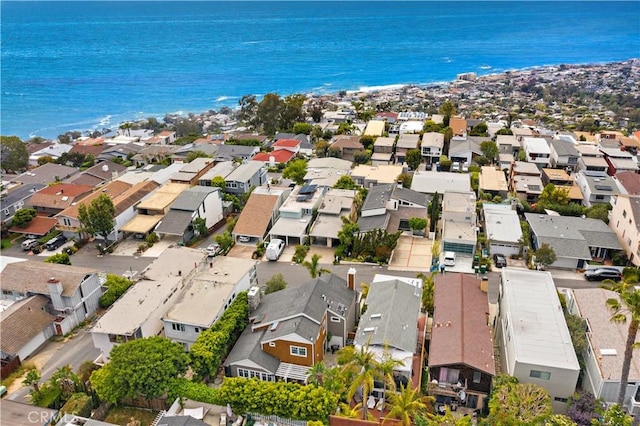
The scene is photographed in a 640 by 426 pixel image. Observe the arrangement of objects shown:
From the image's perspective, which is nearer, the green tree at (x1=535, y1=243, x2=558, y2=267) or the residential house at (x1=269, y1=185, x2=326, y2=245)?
the green tree at (x1=535, y1=243, x2=558, y2=267)

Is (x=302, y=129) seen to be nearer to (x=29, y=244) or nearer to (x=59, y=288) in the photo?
(x=29, y=244)

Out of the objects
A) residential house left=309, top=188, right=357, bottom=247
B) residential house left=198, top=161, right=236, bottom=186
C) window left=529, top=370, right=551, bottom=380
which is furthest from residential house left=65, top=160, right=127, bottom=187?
window left=529, top=370, right=551, bottom=380

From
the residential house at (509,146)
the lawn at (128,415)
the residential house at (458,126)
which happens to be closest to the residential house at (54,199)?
the lawn at (128,415)

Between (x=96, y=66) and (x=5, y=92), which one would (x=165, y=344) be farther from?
(x=96, y=66)

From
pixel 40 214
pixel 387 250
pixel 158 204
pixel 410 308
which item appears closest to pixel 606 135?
pixel 387 250

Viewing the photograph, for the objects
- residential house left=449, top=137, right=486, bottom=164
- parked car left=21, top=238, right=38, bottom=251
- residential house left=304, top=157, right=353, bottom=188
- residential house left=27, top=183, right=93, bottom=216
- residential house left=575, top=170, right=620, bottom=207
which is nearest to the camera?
parked car left=21, top=238, right=38, bottom=251

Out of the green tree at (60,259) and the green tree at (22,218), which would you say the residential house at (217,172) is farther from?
the green tree at (60,259)

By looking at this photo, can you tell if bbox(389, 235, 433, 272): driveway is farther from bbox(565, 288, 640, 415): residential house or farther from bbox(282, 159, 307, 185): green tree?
bbox(282, 159, 307, 185): green tree
